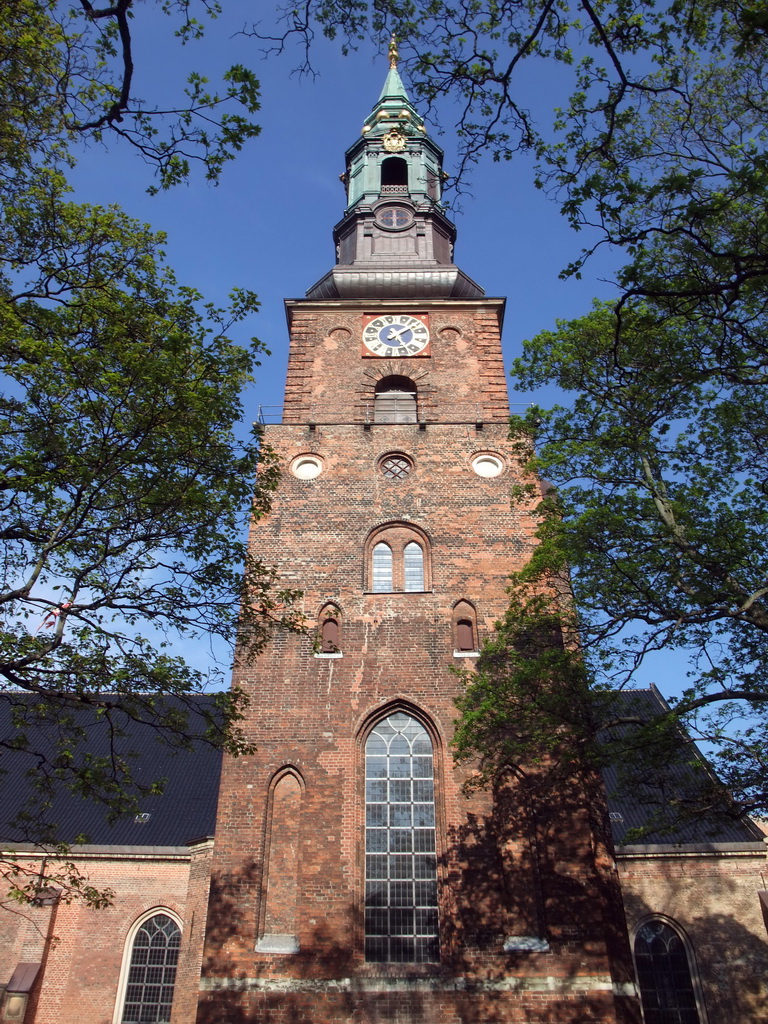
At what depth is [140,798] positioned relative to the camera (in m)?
20.3

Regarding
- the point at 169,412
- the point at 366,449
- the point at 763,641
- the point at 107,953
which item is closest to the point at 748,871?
the point at 763,641

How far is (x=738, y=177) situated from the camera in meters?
6.17

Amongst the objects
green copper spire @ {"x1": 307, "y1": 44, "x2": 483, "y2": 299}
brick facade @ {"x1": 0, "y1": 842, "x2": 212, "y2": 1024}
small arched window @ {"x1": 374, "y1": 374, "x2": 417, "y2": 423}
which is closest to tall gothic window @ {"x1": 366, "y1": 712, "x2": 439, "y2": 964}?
brick facade @ {"x1": 0, "y1": 842, "x2": 212, "y2": 1024}

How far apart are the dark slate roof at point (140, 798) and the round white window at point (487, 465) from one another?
285 inches

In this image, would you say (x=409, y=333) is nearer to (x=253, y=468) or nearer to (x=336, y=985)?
(x=253, y=468)

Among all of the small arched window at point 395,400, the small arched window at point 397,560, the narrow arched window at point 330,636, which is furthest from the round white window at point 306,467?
the narrow arched window at point 330,636

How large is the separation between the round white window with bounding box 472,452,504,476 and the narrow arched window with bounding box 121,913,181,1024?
11258mm

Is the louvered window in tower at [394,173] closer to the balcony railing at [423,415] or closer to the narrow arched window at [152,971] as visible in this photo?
the balcony railing at [423,415]

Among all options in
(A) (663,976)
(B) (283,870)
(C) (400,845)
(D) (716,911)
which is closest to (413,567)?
(C) (400,845)

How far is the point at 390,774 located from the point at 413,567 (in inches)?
158

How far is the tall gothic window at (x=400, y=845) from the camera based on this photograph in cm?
1309

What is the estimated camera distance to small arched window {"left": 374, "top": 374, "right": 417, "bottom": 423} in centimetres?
1967

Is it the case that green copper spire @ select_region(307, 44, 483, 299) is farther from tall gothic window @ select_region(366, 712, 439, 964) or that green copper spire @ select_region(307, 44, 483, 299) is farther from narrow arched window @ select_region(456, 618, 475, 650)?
tall gothic window @ select_region(366, 712, 439, 964)

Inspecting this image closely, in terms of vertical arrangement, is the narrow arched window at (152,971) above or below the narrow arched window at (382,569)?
below
